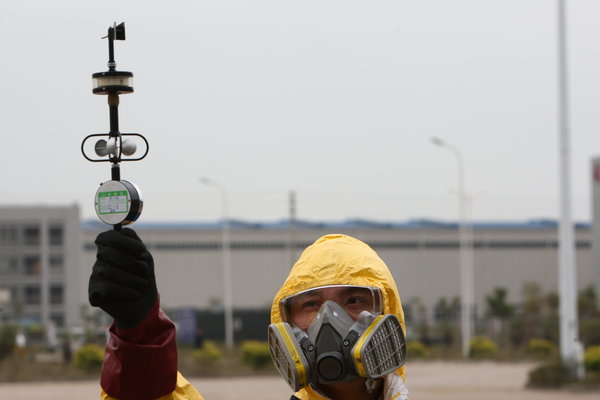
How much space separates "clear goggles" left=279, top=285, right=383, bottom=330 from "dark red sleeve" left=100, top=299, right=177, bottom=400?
1.71ft

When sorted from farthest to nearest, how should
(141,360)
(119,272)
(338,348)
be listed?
(338,348) → (141,360) → (119,272)

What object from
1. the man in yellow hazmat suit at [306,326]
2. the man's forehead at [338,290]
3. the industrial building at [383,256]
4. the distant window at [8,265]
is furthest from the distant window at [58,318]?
the man's forehead at [338,290]

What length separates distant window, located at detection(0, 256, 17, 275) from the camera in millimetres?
87188

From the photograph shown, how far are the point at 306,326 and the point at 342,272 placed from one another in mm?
178

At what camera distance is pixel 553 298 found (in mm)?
64812

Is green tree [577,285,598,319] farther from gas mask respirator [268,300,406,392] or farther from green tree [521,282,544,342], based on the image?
gas mask respirator [268,300,406,392]

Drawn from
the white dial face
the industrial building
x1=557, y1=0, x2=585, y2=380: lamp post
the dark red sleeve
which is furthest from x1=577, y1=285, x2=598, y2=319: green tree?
the white dial face

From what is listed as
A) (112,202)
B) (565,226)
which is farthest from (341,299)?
(565,226)

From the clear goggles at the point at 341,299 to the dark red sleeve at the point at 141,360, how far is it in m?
0.52

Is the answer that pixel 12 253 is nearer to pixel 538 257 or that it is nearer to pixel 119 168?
pixel 538 257

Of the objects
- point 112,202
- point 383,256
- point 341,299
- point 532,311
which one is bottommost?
point 532,311

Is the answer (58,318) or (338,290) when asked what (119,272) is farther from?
(58,318)

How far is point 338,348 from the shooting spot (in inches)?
127

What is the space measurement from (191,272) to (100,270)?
266ft
